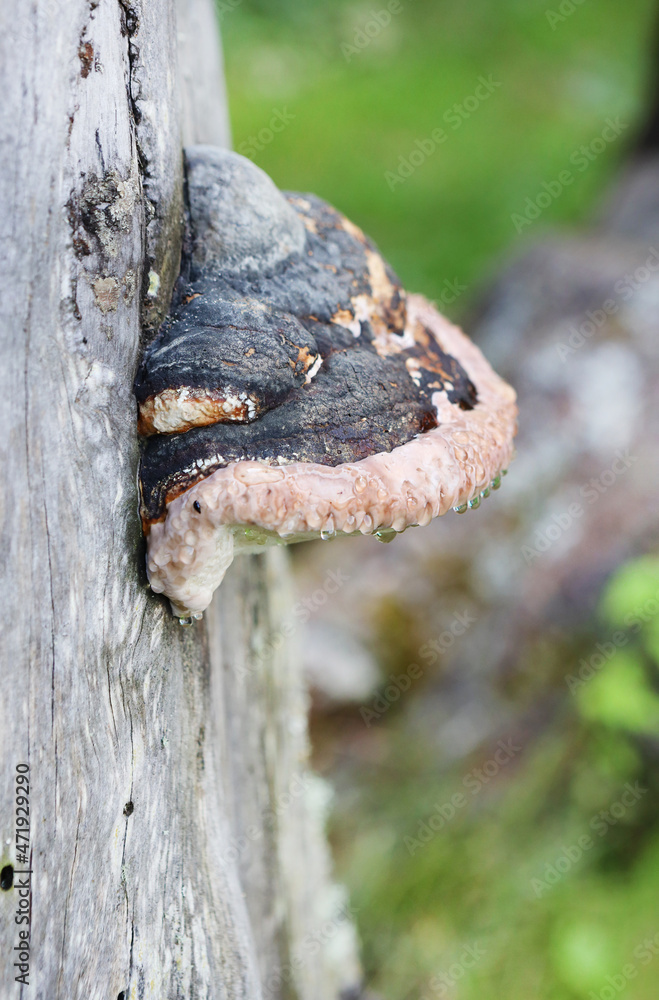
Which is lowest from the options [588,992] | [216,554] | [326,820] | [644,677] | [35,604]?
[326,820]

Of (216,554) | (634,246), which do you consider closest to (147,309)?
(216,554)

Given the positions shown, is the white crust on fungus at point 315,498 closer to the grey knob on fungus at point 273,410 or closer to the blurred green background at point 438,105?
the grey knob on fungus at point 273,410

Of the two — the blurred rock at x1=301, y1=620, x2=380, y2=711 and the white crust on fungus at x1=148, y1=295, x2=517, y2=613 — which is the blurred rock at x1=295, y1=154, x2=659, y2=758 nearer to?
the blurred rock at x1=301, y1=620, x2=380, y2=711

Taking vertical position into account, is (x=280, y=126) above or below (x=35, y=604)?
below

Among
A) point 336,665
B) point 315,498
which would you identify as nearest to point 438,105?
point 336,665

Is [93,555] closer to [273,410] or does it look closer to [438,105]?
[273,410]

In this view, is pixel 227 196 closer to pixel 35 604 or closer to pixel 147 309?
Result: pixel 147 309

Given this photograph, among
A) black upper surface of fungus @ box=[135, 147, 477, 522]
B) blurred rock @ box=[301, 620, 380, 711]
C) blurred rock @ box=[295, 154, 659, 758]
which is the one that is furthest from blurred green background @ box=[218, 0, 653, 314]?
black upper surface of fungus @ box=[135, 147, 477, 522]
